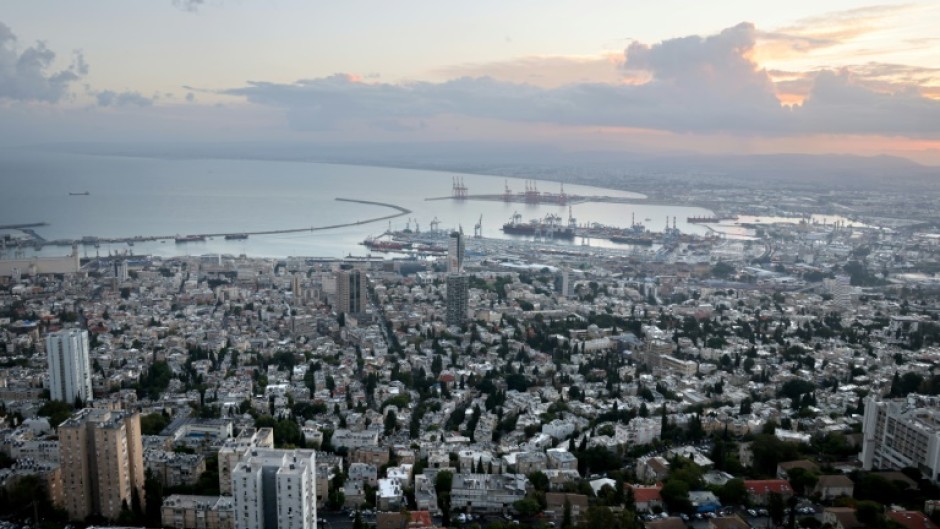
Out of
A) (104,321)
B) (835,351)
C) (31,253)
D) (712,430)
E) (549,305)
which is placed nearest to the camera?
(712,430)

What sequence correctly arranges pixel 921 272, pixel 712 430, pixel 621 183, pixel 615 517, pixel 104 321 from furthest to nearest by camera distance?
pixel 621 183 → pixel 921 272 → pixel 104 321 → pixel 712 430 → pixel 615 517

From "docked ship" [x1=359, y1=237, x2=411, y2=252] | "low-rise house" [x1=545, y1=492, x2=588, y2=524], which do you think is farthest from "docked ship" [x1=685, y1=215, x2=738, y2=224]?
"low-rise house" [x1=545, y1=492, x2=588, y2=524]

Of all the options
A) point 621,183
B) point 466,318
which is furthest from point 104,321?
point 621,183

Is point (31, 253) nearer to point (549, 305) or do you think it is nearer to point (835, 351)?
point (549, 305)

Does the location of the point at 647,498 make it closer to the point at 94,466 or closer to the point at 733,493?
the point at 733,493

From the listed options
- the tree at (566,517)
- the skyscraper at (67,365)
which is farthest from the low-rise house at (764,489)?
the skyscraper at (67,365)

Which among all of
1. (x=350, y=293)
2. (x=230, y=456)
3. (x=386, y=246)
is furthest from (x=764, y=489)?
(x=386, y=246)
